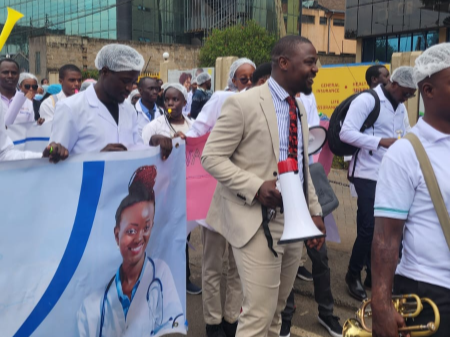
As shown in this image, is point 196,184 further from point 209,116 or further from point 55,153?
point 55,153

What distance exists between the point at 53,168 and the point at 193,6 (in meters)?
46.6

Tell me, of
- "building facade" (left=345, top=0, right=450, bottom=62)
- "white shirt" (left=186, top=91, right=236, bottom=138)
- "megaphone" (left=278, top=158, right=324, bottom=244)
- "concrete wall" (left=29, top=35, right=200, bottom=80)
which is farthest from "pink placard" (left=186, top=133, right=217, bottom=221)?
"concrete wall" (left=29, top=35, right=200, bottom=80)

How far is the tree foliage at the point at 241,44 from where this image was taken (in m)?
31.5

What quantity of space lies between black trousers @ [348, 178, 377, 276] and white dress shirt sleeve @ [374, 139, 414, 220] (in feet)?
8.64

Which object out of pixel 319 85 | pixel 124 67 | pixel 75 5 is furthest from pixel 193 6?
pixel 124 67

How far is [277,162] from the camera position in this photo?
3025mm

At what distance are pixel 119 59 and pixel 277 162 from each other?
1127 mm

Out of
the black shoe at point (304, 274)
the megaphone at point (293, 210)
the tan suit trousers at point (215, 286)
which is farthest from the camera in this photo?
the black shoe at point (304, 274)

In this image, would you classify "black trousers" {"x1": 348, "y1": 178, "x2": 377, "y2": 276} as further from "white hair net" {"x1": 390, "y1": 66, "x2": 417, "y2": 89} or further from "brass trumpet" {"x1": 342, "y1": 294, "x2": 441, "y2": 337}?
"brass trumpet" {"x1": 342, "y1": 294, "x2": 441, "y2": 337}

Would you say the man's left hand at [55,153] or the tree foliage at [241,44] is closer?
the man's left hand at [55,153]

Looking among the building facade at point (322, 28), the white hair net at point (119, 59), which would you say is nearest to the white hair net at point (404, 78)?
the white hair net at point (119, 59)

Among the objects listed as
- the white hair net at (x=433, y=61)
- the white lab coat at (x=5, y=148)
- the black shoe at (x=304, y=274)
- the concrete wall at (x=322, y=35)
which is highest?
the concrete wall at (x=322, y=35)

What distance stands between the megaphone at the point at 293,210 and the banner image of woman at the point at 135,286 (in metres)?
0.98

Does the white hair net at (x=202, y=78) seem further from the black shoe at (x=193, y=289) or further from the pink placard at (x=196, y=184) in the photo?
the pink placard at (x=196, y=184)
